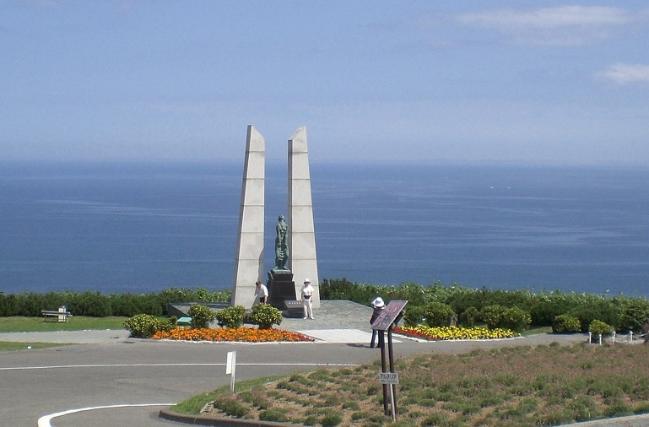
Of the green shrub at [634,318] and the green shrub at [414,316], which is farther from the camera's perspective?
the green shrub at [414,316]

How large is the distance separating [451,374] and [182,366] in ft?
25.7

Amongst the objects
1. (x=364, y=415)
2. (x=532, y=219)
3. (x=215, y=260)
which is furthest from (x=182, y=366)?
(x=532, y=219)

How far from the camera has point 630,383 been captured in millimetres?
15367

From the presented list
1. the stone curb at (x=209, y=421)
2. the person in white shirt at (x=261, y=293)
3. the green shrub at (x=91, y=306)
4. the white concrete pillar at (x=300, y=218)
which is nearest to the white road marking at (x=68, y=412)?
the stone curb at (x=209, y=421)

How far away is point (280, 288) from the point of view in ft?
113

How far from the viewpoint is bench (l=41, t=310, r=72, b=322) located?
33281 millimetres

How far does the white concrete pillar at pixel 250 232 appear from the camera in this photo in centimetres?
3469

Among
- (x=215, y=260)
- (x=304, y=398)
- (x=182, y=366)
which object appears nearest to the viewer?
(x=304, y=398)

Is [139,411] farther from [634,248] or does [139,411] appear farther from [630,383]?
[634,248]

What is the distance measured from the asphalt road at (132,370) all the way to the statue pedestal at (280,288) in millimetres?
7181

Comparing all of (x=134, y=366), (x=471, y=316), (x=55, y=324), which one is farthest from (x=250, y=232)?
(x=134, y=366)

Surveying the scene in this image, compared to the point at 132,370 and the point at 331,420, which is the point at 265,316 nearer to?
the point at 132,370

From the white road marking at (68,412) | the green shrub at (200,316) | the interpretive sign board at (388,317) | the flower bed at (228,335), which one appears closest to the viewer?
the interpretive sign board at (388,317)

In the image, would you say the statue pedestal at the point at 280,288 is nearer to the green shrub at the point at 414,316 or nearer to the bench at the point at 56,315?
the green shrub at the point at 414,316
